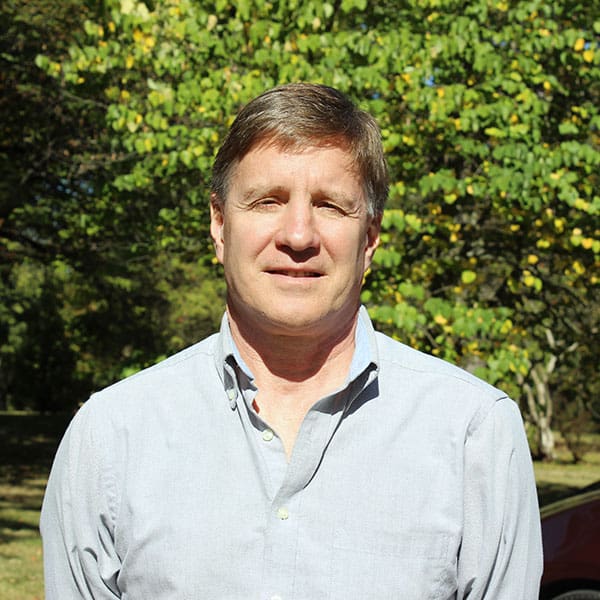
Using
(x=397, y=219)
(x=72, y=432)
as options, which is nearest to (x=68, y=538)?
(x=72, y=432)

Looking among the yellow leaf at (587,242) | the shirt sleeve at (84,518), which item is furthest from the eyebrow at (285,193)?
the yellow leaf at (587,242)

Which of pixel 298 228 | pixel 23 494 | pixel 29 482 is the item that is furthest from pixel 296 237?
pixel 29 482

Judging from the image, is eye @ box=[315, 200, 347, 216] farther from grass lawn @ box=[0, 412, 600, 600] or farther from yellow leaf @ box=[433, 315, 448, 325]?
yellow leaf @ box=[433, 315, 448, 325]

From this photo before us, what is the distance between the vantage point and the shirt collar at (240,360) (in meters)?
2.08

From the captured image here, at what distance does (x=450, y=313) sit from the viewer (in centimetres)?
737

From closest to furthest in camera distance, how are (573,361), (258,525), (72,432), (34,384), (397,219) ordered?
(258,525) → (72,432) → (397,219) → (573,361) → (34,384)

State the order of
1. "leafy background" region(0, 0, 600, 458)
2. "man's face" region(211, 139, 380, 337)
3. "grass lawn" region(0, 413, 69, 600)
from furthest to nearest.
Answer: "grass lawn" region(0, 413, 69, 600) < "leafy background" region(0, 0, 600, 458) < "man's face" region(211, 139, 380, 337)

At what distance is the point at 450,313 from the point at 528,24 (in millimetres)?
2720

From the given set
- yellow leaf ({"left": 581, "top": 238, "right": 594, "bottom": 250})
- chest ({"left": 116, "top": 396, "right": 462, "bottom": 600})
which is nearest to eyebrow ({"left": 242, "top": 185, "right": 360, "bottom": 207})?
chest ({"left": 116, "top": 396, "right": 462, "bottom": 600})

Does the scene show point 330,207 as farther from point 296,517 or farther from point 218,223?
point 296,517

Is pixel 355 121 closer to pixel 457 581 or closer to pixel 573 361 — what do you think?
pixel 457 581

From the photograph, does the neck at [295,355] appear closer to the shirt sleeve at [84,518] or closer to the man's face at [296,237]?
the man's face at [296,237]

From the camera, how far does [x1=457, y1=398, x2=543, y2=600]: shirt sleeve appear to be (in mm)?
1964

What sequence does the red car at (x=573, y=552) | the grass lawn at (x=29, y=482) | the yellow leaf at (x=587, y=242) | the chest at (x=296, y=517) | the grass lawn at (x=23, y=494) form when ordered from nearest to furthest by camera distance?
the chest at (x=296, y=517) < the red car at (x=573, y=552) < the yellow leaf at (x=587, y=242) < the grass lawn at (x=23, y=494) < the grass lawn at (x=29, y=482)
